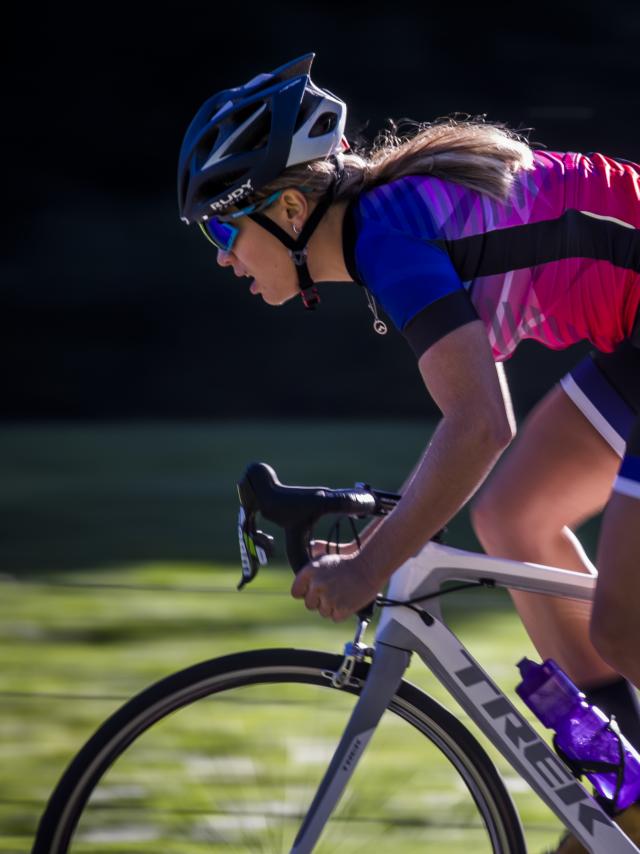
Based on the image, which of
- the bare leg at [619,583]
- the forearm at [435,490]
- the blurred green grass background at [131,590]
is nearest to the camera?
the forearm at [435,490]

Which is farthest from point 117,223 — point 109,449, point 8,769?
point 8,769

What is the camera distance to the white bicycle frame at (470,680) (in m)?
2.42

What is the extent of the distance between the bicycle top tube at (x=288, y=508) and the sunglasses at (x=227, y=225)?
1.45ft

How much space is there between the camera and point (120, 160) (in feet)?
33.0

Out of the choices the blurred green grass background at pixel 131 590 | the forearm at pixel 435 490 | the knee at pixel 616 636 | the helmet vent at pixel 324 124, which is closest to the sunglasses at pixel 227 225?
the helmet vent at pixel 324 124

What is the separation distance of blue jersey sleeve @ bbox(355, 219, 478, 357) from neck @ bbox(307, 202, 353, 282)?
125 millimetres

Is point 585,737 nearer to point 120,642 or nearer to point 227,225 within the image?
point 227,225

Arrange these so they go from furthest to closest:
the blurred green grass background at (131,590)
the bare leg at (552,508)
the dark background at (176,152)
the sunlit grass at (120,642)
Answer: the dark background at (176,152)
the blurred green grass background at (131,590)
the sunlit grass at (120,642)
the bare leg at (552,508)

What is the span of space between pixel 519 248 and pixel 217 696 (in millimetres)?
891

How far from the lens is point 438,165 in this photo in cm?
248

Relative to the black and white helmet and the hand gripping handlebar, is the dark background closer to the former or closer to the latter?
the black and white helmet

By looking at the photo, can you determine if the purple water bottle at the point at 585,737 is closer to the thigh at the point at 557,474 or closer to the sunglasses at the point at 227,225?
the thigh at the point at 557,474

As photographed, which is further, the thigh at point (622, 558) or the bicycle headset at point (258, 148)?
the bicycle headset at point (258, 148)

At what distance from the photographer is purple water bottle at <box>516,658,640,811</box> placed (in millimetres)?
2502
